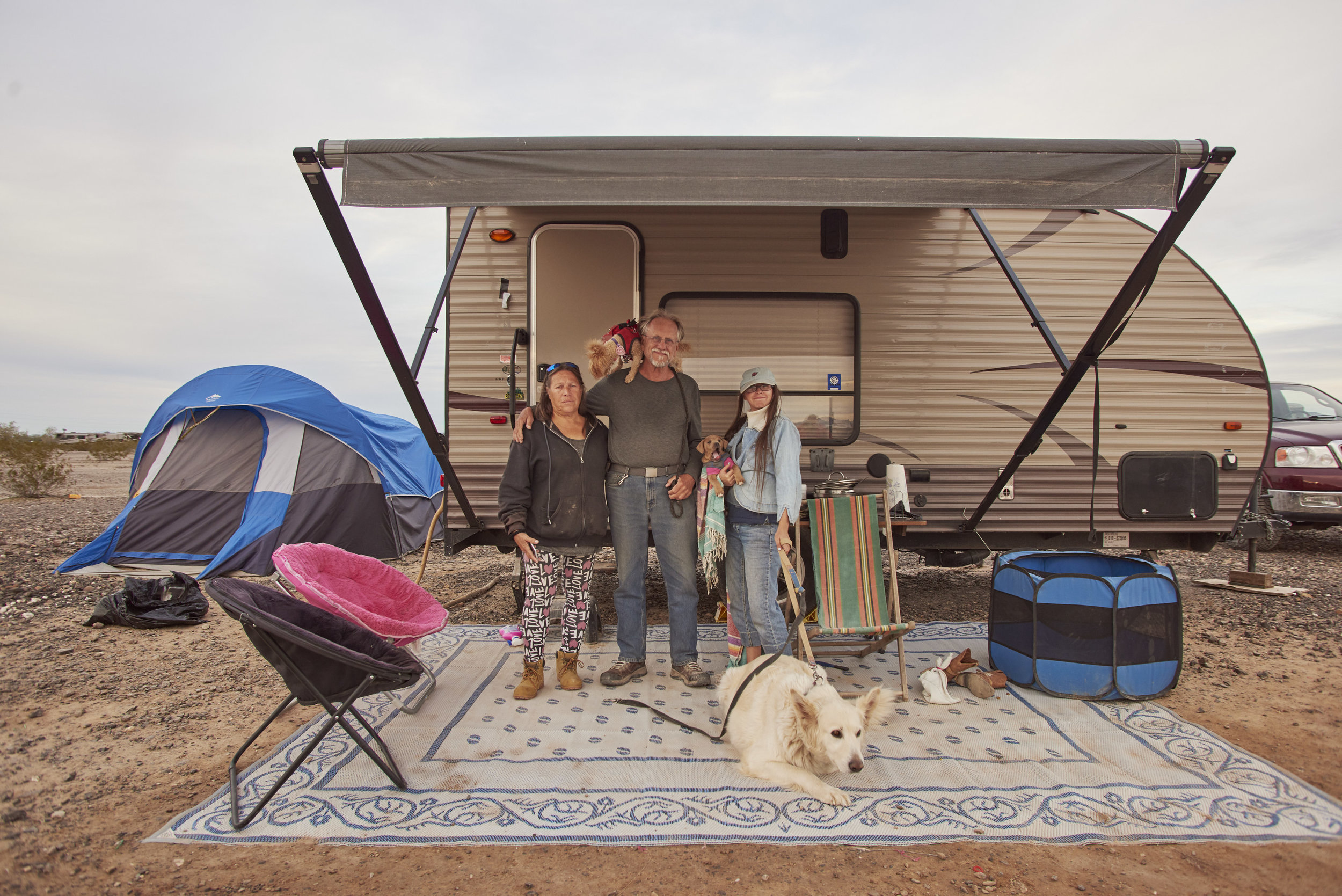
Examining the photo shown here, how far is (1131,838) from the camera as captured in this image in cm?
227

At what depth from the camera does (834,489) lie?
3.94 m

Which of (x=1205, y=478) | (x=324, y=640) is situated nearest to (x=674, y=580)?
(x=324, y=640)

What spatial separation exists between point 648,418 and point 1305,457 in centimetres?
720

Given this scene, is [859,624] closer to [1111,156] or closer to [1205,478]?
[1111,156]

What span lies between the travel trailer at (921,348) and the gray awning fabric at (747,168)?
4.12ft

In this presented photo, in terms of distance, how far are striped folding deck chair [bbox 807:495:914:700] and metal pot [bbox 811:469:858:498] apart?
11 centimetres

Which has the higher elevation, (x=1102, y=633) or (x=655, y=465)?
(x=655, y=465)

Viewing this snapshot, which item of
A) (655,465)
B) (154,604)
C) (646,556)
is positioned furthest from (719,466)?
(154,604)

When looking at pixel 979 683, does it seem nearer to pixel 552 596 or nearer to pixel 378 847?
pixel 552 596

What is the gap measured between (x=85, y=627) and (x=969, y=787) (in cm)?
545

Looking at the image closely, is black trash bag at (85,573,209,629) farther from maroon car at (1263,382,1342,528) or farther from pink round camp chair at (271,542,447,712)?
maroon car at (1263,382,1342,528)

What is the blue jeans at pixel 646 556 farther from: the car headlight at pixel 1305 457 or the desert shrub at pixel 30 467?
the desert shrub at pixel 30 467

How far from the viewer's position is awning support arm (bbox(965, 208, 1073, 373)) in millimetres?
3796

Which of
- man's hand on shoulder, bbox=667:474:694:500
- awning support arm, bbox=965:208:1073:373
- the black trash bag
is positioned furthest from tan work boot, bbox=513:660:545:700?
awning support arm, bbox=965:208:1073:373
